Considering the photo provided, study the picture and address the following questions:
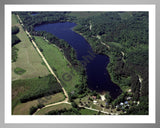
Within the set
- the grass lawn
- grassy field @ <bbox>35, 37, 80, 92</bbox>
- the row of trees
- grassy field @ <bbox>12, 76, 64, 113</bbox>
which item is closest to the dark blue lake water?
the row of trees

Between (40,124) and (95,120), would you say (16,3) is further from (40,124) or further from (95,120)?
(95,120)

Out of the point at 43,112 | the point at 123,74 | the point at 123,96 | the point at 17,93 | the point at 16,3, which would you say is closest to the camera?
the point at 16,3

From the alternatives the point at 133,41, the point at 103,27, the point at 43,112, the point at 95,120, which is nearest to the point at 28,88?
the point at 43,112

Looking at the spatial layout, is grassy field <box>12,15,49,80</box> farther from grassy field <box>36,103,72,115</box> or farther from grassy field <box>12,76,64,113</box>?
grassy field <box>36,103,72,115</box>

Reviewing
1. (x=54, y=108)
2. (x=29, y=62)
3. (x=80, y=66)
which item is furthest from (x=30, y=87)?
(x=80, y=66)

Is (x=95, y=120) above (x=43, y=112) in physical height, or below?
above

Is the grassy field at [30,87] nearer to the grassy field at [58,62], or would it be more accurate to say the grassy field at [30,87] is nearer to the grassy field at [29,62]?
the grassy field at [29,62]

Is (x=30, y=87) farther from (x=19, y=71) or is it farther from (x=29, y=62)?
(x=29, y=62)

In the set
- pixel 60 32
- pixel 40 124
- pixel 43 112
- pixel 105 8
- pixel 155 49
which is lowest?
pixel 43 112
